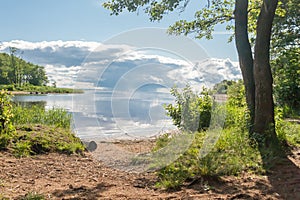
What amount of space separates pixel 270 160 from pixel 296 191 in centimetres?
123

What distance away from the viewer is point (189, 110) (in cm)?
716

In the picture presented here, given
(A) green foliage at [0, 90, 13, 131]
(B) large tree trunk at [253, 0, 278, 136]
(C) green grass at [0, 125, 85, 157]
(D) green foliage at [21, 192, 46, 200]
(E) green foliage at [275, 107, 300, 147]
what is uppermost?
(B) large tree trunk at [253, 0, 278, 136]

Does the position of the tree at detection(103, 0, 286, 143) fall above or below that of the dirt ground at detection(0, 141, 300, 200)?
above

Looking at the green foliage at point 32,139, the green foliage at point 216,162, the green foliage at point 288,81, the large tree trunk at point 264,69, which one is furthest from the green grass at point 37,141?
the green foliage at point 288,81

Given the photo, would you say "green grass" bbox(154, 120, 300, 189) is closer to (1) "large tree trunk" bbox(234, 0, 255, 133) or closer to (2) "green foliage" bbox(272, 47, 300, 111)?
(1) "large tree trunk" bbox(234, 0, 255, 133)

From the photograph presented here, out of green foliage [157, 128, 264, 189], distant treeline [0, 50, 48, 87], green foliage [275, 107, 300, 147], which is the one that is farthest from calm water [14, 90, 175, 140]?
distant treeline [0, 50, 48, 87]

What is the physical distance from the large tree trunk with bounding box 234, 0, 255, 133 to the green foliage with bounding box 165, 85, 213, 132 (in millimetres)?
1344

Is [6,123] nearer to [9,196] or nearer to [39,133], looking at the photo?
[39,133]

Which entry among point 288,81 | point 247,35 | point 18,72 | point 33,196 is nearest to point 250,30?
point 247,35

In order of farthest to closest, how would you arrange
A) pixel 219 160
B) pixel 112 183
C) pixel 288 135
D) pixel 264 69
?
1. pixel 288 135
2. pixel 264 69
3. pixel 219 160
4. pixel 112 183

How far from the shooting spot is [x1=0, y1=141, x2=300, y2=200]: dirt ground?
3156mm

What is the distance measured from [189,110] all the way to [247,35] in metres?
2.18

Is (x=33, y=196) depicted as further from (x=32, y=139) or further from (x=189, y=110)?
(x=189, y=110)

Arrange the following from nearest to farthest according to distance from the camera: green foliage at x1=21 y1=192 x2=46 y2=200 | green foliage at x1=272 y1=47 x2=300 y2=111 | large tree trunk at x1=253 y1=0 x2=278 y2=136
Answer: green foliage at x1=21 y1=192 x2=46 y2=200
large tree trunk at x1=253 y1=0 x2=278 y2=136
green foliage at x1=272 y1=47 x2=300 y2=111
